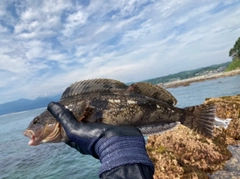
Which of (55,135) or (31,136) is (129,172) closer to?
(55,135)

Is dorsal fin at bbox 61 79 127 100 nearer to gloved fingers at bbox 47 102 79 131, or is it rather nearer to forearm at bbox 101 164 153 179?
gloved fingers at bbox 47 102 79 131

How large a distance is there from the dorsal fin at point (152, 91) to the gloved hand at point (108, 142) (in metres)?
1.70

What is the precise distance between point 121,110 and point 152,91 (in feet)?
3.35

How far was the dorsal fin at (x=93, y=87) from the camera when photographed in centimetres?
480

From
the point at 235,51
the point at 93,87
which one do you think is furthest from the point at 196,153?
the point at 235,51

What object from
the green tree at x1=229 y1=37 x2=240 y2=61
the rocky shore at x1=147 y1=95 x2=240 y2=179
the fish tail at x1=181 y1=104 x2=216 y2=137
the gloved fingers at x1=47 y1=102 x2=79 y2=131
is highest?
the green tree at x1=229 y1=37 x2=240 y2=61

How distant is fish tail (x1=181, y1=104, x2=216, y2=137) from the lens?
16.7 ft

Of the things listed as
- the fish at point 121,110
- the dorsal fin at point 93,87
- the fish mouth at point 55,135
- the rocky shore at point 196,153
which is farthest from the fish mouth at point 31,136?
the rocky shore at point 196,153

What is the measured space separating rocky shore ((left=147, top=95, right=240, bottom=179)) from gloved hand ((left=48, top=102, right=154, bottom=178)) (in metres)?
5.14

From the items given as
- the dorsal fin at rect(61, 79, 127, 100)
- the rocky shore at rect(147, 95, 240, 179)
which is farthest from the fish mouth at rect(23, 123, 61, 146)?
the rocky shore at rect(147, 95, 240, 179)

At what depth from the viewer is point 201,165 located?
27.9ft

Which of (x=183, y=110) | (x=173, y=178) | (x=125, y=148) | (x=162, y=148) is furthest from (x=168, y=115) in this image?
(x=162, y=148)

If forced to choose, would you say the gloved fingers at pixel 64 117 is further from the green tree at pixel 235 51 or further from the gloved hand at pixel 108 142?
the green tree at pixel 235 51

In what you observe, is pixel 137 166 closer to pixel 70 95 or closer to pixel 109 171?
pixel 109 171
